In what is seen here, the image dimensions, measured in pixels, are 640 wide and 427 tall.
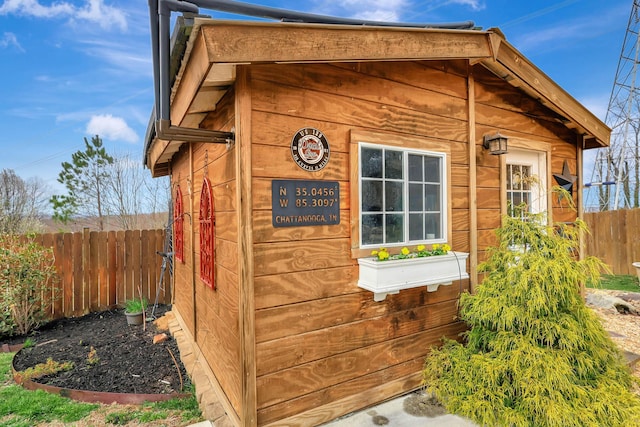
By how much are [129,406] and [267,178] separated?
7.91 feet

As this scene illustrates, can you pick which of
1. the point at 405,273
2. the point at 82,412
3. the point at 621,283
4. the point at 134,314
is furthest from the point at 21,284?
the point at 621,283

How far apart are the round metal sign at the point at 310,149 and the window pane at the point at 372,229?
0.56m

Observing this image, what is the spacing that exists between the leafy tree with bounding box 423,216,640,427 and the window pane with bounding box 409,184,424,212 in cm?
80

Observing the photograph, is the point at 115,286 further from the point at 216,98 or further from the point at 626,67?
the point at 626,67

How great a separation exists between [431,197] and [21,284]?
18.4 ft

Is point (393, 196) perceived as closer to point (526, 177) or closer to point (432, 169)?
point (432, 169)

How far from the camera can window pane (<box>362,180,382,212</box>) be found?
2.58m

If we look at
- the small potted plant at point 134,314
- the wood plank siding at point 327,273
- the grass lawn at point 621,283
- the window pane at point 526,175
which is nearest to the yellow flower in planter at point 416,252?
the wood plank siding at point 327,273

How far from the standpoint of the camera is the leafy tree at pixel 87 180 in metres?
12.3

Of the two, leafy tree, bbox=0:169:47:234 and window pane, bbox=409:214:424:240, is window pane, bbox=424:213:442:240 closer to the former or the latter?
window pane, bbox=409:214:424:240

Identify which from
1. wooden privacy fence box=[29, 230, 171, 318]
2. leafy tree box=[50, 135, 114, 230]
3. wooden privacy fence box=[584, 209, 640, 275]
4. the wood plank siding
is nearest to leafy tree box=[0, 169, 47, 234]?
leafy tree box=[50, 135, 114, 230]

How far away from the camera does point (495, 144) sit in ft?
10.7

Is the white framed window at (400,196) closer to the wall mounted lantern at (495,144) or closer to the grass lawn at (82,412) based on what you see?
the wall mounted lantern at (495,144)

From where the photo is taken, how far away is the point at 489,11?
8508 mm
